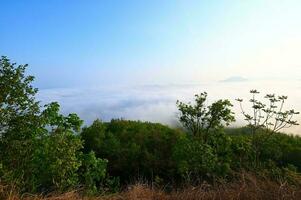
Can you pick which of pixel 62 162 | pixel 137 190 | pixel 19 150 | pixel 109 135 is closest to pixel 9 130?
pixel 19 150

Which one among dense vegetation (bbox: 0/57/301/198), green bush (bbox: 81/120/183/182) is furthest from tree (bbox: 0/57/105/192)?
green bush (bbox: 81/120/183/182)

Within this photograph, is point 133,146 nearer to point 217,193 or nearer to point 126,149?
point 126,149

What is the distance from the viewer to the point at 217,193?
30.4 ft

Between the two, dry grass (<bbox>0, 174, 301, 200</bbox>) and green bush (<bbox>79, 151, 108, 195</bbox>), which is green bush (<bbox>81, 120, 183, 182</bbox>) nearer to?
green bush (<bbox>79, 151, 108, 195</bbox>)

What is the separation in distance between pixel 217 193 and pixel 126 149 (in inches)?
480

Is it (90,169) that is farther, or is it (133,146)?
(133,146)

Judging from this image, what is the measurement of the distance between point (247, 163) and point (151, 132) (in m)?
6.26

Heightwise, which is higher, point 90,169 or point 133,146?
point 90,169

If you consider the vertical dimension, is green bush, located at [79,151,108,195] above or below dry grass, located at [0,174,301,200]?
below

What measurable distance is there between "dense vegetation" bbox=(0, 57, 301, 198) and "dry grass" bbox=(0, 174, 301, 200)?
1.77 ft

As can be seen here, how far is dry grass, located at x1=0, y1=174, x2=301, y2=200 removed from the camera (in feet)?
29.1

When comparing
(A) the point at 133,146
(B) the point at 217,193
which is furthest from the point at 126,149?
(B) the point at 217,193

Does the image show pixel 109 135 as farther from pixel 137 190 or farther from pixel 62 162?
pixel 137 190

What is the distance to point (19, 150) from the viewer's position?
13.2m
